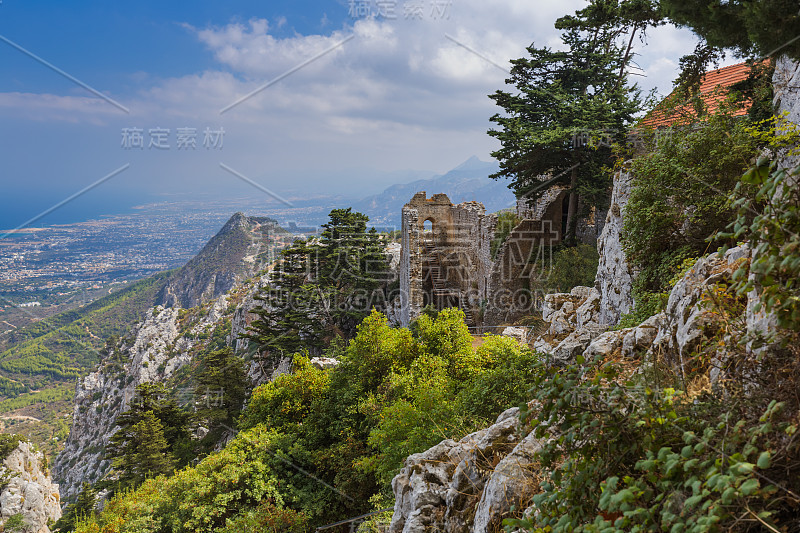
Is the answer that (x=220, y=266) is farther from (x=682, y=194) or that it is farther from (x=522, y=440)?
(x=522, y=440)

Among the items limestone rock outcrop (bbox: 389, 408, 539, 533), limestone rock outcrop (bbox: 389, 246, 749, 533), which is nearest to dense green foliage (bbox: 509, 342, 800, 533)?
limestone rock outcrop (bbox: 389, 246, 749, 533)

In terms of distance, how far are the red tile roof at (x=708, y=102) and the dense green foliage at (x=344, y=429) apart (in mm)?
5807

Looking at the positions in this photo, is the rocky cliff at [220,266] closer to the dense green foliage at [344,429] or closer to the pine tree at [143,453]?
the pine tree at [143,453]

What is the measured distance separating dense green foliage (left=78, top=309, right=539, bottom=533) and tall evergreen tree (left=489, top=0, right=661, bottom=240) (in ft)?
22.7

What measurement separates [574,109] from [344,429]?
11.3 metres

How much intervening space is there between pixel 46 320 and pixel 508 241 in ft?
235

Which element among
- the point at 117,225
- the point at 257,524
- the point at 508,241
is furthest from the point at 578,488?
the point at 117,225

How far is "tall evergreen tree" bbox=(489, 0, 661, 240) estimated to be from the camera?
11711mm

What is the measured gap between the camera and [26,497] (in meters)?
16.6

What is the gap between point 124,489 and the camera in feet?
45.7

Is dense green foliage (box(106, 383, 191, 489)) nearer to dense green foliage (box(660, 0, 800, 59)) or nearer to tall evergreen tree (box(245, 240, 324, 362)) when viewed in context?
tall evergreen tree (box(245, 240, 324, 362))

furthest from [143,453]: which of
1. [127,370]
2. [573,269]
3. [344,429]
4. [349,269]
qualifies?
[127,370]

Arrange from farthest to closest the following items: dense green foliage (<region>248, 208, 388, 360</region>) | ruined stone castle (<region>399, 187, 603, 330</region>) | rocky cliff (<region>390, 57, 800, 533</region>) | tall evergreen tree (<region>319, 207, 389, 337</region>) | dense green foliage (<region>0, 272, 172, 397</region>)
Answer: dense green foliage (<region>0, 272, 172, 397</region>), tall evergreen tree (<region>319, 207, 389, 337</region>), dense green foliage (<region>248, 208, 388, 360</region>), ruined stone castle (<region>399, 187, 603, 330</region>), rocky cliff (<region>390, 57, 800, 533</region>)

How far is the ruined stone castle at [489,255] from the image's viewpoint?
1566 cm
